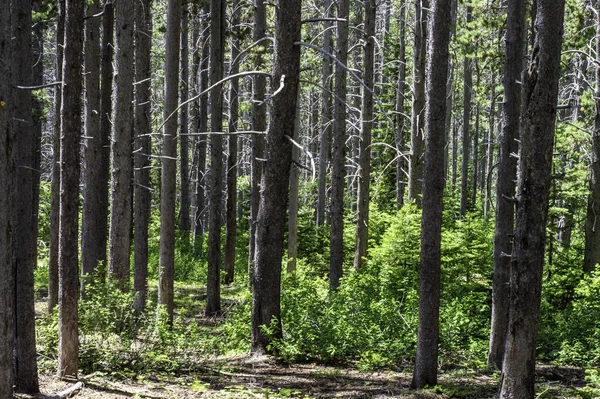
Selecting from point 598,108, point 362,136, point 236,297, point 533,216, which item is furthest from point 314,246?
point 533,216

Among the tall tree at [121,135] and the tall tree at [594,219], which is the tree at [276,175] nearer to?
the tall tree at [121,135]

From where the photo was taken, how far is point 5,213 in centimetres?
489

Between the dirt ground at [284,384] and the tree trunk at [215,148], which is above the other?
the tree trunk at [215,148]

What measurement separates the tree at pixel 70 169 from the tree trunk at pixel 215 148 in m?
7.14

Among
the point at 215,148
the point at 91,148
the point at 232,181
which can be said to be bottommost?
the point at 232,181

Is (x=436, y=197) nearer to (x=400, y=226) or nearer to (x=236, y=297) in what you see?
(x=400, y=226)

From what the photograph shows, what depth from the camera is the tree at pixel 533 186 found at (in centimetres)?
614

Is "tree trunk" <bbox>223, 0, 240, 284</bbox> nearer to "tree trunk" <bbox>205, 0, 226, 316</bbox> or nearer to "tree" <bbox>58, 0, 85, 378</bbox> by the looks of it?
"tree trunk" <bbox>205, 0, 226, 316</bbox>

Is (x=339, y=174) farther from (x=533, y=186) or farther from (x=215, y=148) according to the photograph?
(x=533, y=186)

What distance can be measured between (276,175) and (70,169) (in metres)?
2.72

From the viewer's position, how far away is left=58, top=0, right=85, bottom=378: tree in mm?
7039

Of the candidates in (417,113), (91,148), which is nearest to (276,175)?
(91,148)

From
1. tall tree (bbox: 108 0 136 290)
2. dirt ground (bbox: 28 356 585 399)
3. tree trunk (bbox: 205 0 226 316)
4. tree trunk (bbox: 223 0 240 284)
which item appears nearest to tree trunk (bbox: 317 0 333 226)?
tree trunk (bbox: 223 0 240 284)

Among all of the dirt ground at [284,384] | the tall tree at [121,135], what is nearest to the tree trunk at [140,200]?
the tall tree at [121,135]
